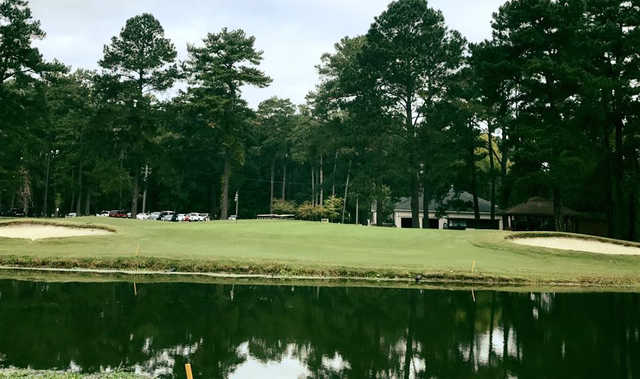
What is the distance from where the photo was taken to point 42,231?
30641 millimetres

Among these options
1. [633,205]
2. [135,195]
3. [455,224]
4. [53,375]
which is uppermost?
[135,195]

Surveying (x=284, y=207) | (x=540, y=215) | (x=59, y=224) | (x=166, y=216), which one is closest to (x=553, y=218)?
(x=540, y=215)

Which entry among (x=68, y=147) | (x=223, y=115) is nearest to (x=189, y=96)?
(x=223, y=115)

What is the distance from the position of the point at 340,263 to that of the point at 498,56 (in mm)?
26578

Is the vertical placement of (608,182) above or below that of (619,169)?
below

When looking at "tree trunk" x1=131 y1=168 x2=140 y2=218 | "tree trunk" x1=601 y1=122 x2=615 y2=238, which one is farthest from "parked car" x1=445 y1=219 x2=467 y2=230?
"tree trunk" x1=131 y1=168 x2=140 y2=218

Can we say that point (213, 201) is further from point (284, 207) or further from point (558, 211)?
point (558, 211)

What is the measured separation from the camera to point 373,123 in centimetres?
5194

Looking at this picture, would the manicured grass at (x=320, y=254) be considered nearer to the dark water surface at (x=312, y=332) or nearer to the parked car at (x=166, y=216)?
the dark water surface at (x=312, y=332)

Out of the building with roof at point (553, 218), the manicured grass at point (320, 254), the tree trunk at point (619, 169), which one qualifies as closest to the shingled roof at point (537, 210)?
the building with roof at point (553, 218)

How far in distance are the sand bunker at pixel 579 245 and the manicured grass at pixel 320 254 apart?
1.49 metres

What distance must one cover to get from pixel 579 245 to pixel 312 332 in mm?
23079

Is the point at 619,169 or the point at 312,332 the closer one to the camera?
the point at 312,332

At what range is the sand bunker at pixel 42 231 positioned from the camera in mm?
29594
